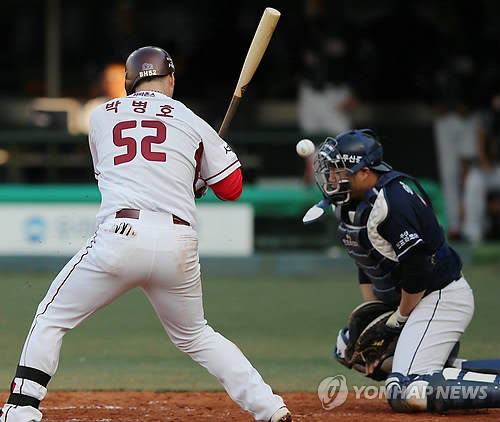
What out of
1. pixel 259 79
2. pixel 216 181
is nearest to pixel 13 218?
pixel 259 79

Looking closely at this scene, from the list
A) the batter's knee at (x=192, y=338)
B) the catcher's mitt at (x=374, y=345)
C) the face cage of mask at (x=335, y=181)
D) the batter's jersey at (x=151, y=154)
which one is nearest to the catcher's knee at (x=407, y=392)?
the catcher's mitt at (x=374, y=345)

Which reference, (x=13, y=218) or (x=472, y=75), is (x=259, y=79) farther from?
(x=13, y=218)

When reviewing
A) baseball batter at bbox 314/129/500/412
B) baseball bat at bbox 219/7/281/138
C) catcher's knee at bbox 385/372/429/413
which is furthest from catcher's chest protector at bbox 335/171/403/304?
baseball bat at bbox 219/7/281/138

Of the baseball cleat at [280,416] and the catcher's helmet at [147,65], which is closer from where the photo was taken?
the baseball cleat at [280,416]

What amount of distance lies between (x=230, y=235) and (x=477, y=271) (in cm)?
258

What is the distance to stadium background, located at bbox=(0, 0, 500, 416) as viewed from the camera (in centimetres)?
780

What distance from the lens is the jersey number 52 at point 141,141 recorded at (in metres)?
4.98

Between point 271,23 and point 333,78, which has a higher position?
point 333,78

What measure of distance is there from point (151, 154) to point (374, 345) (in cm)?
175

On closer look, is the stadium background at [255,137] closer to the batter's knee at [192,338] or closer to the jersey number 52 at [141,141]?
the batter's knee at [192,338]

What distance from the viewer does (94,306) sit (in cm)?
494

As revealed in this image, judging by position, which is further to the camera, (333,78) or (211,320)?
(333,78)

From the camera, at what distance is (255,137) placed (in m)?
11.8

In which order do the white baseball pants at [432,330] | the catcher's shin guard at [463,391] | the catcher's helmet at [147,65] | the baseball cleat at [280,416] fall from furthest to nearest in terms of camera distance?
the white baseball pants at [432,330] → the catcher's shin guard at [463,391] → the catcher's helmet at [147,65] → the baseball cleat at [280,416]
